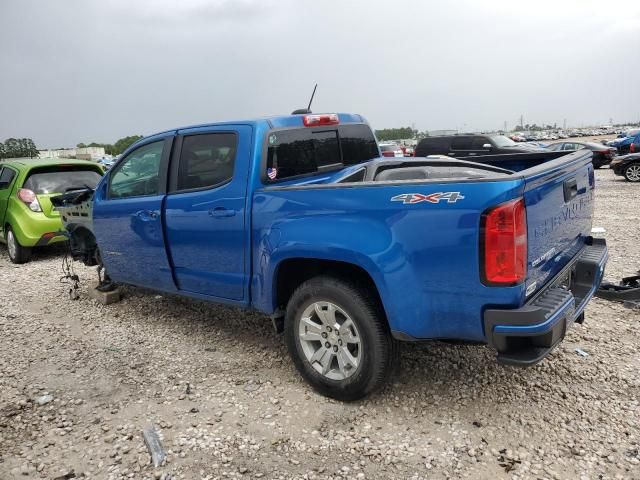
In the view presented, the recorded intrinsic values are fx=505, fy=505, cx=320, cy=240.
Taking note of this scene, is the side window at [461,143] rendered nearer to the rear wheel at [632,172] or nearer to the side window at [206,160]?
the rear wheel at [632,172]

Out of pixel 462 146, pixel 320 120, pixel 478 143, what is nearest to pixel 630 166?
pixel 478 143

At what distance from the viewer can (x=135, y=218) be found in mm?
4527

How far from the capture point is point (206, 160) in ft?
13.1

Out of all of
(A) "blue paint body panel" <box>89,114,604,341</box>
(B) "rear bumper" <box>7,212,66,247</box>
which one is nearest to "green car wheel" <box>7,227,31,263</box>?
(B) "rear bumper" <box>7,212,66,247</box>

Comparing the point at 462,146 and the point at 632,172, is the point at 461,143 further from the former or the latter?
the point at 632,172

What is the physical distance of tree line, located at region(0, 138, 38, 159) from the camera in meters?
67.8

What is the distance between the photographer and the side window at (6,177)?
8203mm

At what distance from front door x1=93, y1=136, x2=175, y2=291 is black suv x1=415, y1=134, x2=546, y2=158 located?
12.3 metres

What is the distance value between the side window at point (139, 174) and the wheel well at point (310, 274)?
1.53 m

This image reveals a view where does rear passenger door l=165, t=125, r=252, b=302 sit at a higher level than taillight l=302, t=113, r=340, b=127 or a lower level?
lower

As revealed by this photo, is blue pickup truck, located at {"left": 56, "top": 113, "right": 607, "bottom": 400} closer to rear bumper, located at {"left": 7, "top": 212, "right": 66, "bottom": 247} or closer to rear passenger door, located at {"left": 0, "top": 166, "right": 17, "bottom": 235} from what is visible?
rear bumper, located at {"left": 7, "top": 212, "right": 66, "bottom": 247}

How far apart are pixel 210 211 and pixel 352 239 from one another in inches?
53.6

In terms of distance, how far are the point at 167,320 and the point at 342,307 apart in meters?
2.63

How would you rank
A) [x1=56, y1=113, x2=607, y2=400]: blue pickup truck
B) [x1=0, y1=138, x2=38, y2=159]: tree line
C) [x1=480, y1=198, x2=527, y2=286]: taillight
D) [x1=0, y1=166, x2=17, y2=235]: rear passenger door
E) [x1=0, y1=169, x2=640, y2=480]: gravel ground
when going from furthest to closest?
[x1=0, y1=138, x2=38, y2=159]: tree line
[x1=0, y1=166, x2=17, y2=235]: rear passenger door
[x1=0, y1=169, x2=640, y2=480]: gravel ground
[x1=56, y1=113, x2=607, y2=400]: blue pickup truck
[x1=480, y1=198, x2=527, y2=286]: taillight
